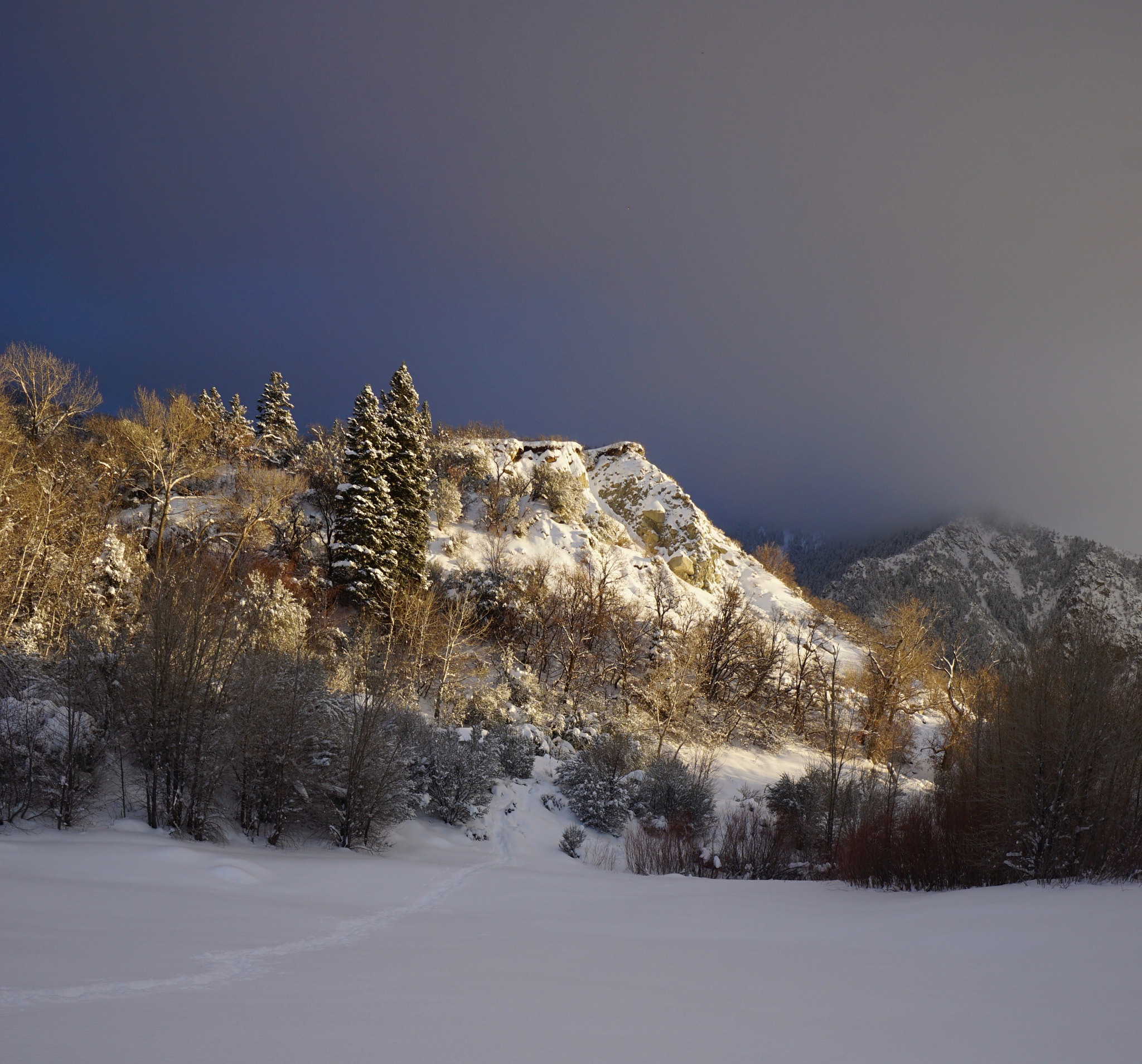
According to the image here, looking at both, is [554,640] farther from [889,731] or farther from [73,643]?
[73,643]

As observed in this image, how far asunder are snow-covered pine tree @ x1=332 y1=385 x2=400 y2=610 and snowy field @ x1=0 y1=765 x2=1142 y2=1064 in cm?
1764

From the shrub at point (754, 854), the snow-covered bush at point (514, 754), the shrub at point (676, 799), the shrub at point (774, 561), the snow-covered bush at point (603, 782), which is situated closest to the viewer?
the shrub at point (754, 854)

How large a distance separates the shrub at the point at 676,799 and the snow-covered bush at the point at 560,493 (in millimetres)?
23276

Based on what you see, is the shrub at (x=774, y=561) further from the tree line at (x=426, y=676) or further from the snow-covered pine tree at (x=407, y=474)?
the snow-covered pine tree at (x=407, y=474)

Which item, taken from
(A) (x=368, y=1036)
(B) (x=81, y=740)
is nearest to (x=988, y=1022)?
(A) (x=368, y=1036)

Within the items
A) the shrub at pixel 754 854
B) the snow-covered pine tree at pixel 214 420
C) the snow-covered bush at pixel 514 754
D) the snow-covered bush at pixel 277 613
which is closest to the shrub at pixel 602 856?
the shrub at pixel 754 854

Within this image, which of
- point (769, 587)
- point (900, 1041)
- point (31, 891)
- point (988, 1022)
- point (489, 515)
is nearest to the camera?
point (900, 1041)

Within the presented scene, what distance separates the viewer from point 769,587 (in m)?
50.8

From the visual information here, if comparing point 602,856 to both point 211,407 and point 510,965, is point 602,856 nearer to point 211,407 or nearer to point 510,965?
point 510,965

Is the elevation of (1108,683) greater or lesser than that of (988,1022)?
greater

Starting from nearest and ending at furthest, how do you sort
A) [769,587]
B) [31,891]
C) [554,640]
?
1. [31,891]
2. [554,640]
3. [769,587]

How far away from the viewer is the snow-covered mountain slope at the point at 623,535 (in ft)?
124

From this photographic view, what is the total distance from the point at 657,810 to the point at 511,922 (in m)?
13.7

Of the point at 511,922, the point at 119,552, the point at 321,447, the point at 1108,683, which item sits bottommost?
the point at 511,922
